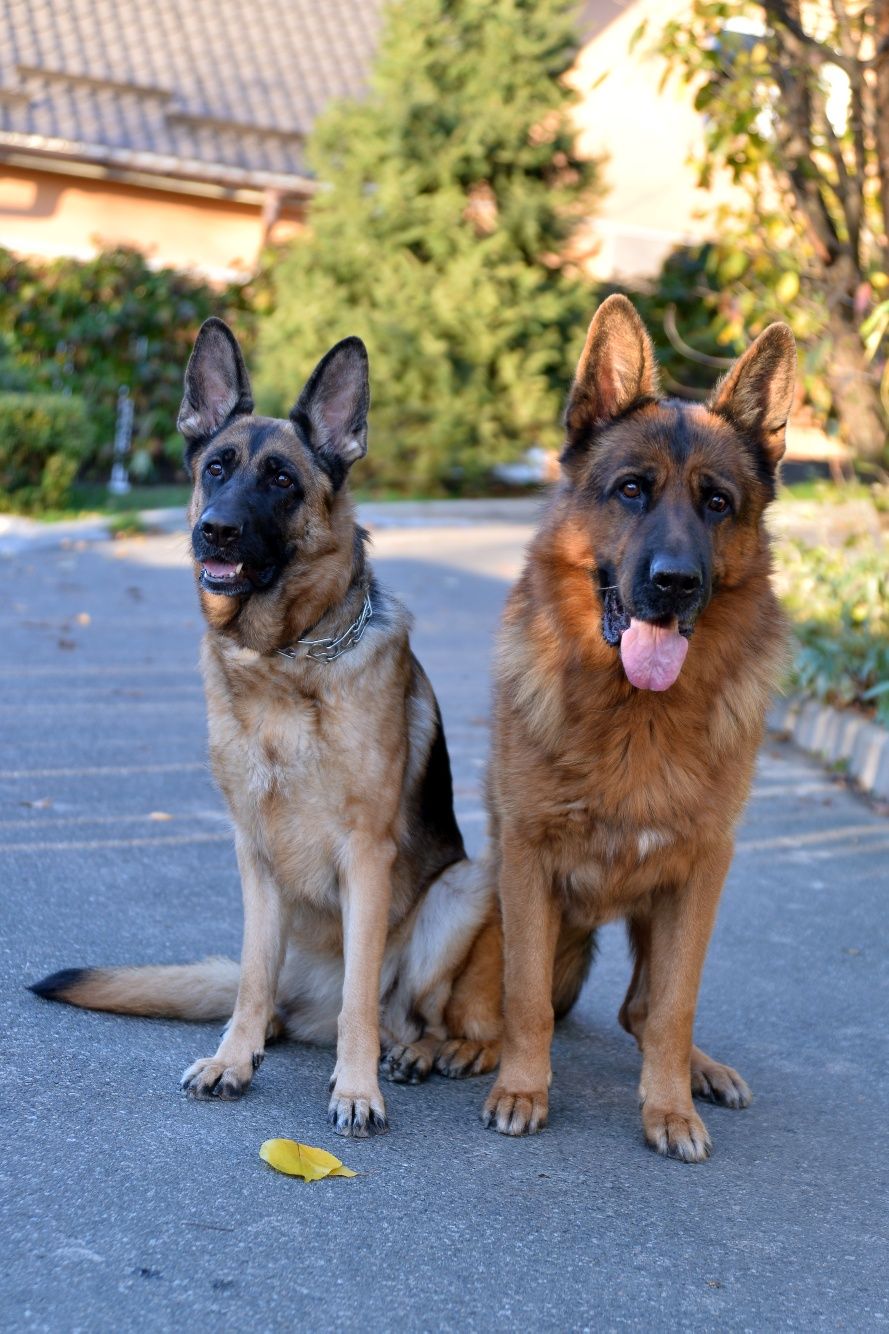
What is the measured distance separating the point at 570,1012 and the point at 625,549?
1.78m

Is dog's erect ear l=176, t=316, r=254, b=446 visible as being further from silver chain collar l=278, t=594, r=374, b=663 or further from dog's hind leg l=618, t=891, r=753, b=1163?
dog's hind leg l=618, t=891, r=753, b=1163

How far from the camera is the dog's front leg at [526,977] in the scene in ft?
12.2

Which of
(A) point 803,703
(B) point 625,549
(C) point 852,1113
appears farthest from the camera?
(A) point 803,703

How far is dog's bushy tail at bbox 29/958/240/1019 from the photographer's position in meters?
3.90

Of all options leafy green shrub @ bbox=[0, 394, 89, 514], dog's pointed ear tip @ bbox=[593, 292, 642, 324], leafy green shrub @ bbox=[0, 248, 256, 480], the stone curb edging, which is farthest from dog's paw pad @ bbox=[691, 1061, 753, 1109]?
leafy green shrub @ bbox=[0, 248, 256, 480]

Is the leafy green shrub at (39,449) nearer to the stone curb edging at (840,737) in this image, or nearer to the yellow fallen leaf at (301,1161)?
the stone curb edging at (840,737)

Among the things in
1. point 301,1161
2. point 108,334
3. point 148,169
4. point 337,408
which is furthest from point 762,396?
point 148,169

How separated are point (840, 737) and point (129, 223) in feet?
48.9

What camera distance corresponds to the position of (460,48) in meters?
16.7

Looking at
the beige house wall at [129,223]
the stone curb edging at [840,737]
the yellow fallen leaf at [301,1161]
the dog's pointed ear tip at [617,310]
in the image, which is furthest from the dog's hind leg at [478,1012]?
the beige house wall at [129,223]

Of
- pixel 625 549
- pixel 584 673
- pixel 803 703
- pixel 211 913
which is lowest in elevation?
pixel 211 913

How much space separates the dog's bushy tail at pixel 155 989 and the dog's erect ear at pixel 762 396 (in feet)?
6.87

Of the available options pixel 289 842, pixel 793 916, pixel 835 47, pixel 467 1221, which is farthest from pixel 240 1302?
pixel 835 47

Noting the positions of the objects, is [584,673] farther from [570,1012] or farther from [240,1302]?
[240,1302]
